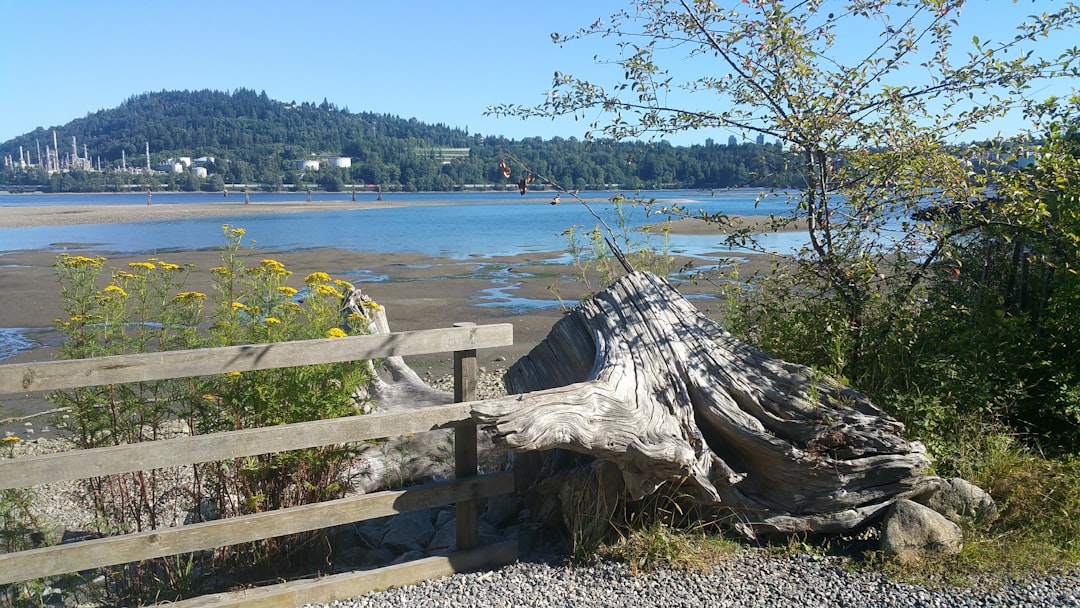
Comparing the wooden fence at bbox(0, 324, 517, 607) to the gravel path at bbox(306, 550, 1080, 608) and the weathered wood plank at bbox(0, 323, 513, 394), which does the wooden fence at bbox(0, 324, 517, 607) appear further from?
the gravel path at bbox(306, 550, 1080, 608)

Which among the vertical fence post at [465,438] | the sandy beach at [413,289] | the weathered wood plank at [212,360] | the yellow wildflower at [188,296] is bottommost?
the sandy beach at [413,289]

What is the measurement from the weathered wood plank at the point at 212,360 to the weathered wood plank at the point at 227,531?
0.81 metres

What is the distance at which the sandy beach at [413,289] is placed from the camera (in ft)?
45.3

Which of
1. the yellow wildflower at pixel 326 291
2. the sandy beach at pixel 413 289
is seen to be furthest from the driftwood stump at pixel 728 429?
the sandy beach at pixel 413 289

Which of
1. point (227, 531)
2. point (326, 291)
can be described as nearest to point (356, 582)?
point (227, 531)

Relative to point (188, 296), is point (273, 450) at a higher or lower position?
lower

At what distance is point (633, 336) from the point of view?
5469 millimetres

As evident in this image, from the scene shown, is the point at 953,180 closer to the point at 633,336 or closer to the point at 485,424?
the point at 633,336

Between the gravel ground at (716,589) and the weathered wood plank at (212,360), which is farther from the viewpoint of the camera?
the gravel ground at (716,589)

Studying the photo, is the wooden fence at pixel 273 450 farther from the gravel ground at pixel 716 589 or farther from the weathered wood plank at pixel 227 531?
the gravel ground at pixel 716 589

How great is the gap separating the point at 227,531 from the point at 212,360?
0.93m

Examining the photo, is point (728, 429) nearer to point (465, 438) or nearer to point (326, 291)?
point (465, 438)

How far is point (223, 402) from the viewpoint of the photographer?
15.8 ft

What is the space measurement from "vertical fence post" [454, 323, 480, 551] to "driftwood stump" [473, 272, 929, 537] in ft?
1.38
